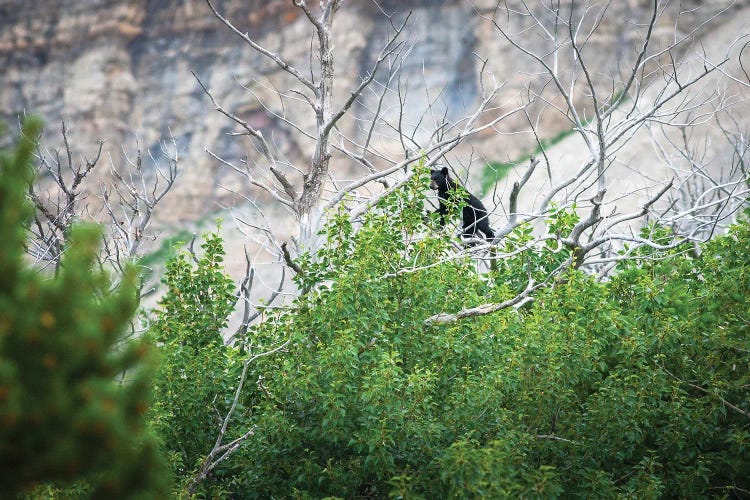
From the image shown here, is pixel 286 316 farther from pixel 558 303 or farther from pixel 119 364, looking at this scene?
pixel 119 364

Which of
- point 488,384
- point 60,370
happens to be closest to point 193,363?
point 488,384

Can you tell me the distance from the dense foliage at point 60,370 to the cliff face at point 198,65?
1236 inches

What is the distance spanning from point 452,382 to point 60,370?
5.12 m

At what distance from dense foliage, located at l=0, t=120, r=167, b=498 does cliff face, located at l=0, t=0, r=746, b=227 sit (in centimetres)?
3138

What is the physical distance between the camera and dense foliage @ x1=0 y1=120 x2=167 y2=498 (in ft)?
11.6

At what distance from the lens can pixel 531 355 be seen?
7.83 meters

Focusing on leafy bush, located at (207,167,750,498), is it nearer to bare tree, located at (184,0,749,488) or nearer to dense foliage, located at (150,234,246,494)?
bare tree, located at (184,0,749,488)

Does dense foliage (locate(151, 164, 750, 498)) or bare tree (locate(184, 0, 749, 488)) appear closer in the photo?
dense foliage (locate(151, 164, 750, 498))

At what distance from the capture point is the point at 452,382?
825 cm

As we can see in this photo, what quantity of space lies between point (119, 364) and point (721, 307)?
270 inches

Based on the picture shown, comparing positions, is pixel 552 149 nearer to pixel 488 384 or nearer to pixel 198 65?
pixel 198 65

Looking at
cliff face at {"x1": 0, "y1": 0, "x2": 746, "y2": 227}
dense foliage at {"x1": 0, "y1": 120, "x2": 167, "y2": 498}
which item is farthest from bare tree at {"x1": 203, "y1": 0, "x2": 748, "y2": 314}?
dense foliage at {"x1": 0, "y1": 120, "x2": 167, "y2": 498}

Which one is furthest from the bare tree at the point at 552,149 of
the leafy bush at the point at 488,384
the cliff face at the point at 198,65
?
the cliff face at the point at 198,65

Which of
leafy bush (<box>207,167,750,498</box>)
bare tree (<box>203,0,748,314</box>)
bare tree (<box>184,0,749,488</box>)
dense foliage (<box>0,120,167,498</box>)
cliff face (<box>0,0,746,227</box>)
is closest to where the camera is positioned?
dense foliage (<box>0,120,167,498</box>)
